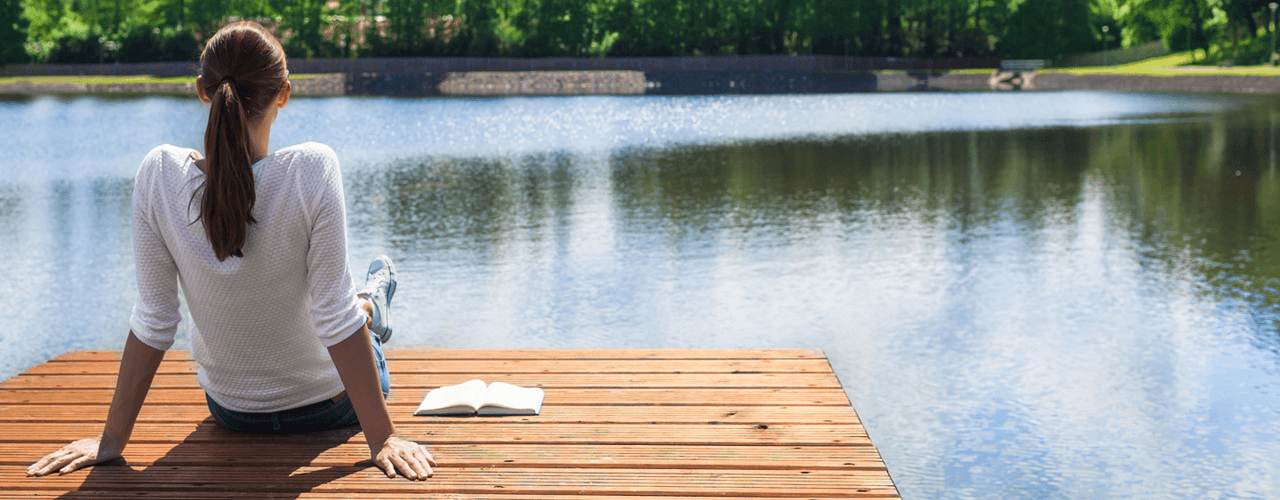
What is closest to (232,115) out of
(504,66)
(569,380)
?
(569,380)

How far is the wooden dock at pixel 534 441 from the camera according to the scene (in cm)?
317

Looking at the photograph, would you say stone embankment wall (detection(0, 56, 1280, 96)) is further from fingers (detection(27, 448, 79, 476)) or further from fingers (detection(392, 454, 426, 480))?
fingers (detection(392, 454, 426, 480))

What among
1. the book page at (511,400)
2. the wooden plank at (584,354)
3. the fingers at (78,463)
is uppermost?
the fingers at (78,463)

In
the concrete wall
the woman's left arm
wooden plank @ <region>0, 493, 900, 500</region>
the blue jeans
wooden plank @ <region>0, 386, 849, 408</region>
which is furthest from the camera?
the concrete wall

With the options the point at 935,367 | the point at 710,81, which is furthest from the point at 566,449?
the point at 710,81

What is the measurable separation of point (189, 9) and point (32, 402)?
273 ft

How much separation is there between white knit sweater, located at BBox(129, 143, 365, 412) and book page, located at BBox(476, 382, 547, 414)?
27.1 inches

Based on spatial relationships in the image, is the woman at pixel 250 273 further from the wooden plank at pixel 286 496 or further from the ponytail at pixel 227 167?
the wooden plank at pixel 286 496

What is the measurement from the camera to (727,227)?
11914 millimetres

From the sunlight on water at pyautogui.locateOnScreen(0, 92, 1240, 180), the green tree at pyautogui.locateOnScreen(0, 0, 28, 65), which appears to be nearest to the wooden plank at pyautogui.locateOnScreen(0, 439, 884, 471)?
the sunlight on water at pyautogui.locateOnScreen(0, 92, 1240, 180)

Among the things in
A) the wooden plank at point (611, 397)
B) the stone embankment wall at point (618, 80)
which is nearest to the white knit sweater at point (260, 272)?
the wooden plank at point (611, 397)

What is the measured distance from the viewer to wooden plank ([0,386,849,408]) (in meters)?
4.07

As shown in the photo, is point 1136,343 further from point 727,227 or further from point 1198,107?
point 1198,107

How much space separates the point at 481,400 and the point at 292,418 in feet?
2.21
